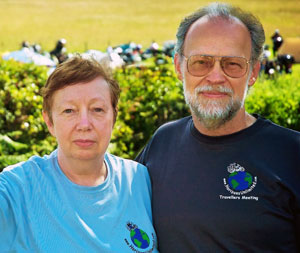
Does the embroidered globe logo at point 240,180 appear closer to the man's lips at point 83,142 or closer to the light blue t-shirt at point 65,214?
the light blue t-shirt at point 65,214

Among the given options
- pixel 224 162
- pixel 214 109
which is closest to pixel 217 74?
pixel 214 109

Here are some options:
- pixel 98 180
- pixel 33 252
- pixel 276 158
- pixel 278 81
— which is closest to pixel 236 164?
pixel 276 158

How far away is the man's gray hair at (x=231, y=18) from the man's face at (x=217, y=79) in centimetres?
4

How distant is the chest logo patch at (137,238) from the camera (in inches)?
98.7

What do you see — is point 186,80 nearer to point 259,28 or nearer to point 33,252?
point 259,28

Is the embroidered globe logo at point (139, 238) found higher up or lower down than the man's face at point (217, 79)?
lower down

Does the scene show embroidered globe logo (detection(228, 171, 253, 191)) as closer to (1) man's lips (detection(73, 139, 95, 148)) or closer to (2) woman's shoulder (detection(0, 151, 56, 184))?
(1) man's lips (detection(73, 139, 95, 148))

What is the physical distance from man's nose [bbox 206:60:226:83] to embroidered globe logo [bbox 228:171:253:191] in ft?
1.87

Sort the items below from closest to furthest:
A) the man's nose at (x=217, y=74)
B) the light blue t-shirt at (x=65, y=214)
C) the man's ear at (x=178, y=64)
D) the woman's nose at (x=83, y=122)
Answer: the light blue t-shirt at (x=65, y=214), the woman's nose at (x=83, y=122), the man's nose at (x=217, y=74), the man's ear at (x=178, y=64)

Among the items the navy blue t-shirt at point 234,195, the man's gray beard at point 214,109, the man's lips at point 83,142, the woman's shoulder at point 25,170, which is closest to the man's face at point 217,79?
the man's gray beard at point 214,109

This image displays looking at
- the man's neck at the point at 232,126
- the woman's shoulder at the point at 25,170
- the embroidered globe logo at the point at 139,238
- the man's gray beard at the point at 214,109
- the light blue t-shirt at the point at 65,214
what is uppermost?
the man's gray beard at the point at 214,109

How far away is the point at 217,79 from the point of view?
2.83 meters

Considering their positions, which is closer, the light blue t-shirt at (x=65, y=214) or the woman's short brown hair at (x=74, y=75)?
the light blue t-shirt at (x=65, y=214)

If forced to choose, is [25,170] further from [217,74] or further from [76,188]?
[217,74]
